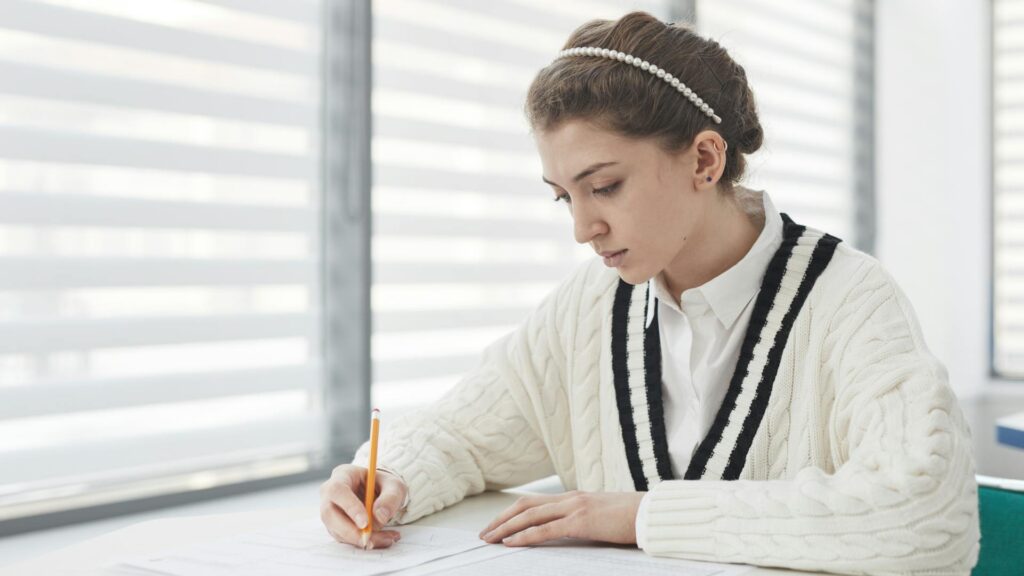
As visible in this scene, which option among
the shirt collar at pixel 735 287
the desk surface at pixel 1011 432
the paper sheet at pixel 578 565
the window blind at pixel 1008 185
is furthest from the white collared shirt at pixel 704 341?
the window blind at pixel 1008 185

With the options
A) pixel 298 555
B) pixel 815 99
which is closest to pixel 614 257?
pixel 298 555

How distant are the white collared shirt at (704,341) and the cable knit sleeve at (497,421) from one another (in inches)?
7.8

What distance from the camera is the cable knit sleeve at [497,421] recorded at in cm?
151

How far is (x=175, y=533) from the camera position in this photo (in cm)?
131

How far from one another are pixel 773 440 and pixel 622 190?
0.41m

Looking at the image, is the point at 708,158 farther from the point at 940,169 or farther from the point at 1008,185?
the point at 1008,185

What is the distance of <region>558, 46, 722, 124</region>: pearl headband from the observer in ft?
4.58

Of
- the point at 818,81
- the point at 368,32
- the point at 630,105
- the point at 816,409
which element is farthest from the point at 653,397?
the point at 818,81

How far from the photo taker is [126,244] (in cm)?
188

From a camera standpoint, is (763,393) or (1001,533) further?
(763,393)

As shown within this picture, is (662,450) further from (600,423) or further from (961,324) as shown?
(961,324)

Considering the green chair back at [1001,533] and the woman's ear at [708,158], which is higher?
the woman's ear at [708,158]

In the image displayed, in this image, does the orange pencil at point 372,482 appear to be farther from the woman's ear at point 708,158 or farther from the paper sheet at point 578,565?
the woman's ear at point 708,158

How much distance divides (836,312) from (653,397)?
31 cm
